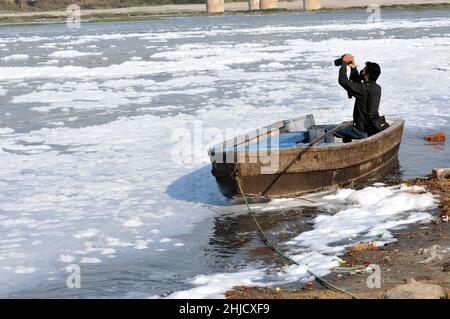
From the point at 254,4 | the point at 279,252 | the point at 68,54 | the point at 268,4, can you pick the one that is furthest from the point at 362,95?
the point at 254,4

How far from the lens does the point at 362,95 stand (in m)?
11.3

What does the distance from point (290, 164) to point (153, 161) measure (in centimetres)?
383

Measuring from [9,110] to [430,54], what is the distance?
17.2 meters

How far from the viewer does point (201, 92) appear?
22.4m

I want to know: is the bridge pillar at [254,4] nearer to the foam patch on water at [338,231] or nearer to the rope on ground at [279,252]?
the foam patch on water at [338,231]

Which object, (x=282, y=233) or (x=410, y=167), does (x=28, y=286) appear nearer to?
(x=282, y=233)

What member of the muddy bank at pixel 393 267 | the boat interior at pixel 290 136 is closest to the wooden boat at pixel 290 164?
the boat interior at pixel 290 136

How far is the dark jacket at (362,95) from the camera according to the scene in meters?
11.1

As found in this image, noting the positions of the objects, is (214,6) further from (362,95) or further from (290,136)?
(362,95)

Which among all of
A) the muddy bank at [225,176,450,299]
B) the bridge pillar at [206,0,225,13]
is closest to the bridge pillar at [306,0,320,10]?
the bridge pillar at [206,0,225,13]

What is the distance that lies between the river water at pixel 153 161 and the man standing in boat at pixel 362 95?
860mm

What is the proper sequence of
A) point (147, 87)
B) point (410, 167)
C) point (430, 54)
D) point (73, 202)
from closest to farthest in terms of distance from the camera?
point (73, 202), point (410, 167), point (147, 87), point (430, 54)

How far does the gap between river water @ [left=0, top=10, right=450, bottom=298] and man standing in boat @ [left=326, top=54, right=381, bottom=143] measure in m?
0.86
